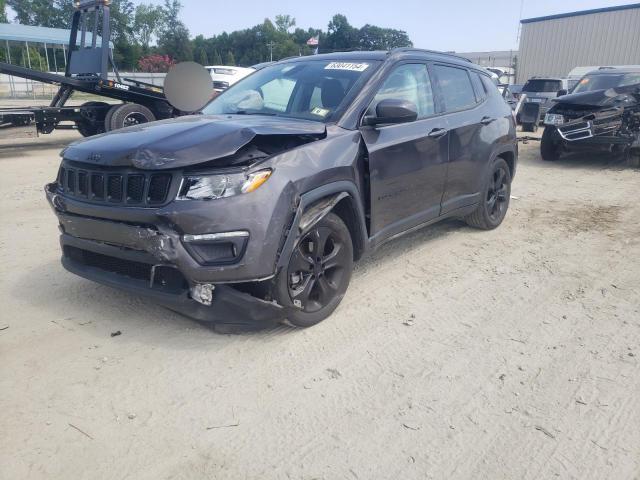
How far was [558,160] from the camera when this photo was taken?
427 inches

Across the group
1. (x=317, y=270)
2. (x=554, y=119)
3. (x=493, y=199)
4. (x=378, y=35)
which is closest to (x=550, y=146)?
(x=554, y=119)

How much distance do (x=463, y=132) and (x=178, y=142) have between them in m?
2.79

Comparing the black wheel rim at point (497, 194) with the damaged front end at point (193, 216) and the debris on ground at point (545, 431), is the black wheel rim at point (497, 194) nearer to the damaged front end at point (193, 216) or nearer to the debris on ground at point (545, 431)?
the damaged front end at point (193, 216)

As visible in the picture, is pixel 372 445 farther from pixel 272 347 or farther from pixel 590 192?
pixel 590 192

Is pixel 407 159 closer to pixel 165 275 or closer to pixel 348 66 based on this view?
pixel 348 66

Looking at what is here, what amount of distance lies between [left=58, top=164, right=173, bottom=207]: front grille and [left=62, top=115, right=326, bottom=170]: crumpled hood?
0.24ft

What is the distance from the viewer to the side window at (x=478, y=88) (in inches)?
208

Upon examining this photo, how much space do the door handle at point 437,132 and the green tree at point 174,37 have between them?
67274 millimetres

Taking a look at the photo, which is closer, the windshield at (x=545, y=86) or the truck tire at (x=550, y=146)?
the truck tire at (x=550, y=146)

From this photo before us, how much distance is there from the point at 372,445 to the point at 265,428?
0.51m

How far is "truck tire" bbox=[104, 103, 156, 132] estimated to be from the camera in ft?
33.6

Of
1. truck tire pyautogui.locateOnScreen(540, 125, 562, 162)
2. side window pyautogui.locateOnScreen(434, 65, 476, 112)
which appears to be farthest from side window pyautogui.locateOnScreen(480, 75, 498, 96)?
truck tire pyautogui.locateOnScreen(540, 125, 562, 162)

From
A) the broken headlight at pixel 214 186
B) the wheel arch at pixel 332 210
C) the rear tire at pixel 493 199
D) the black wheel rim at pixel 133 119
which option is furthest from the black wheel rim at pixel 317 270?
the black wheel rim at pixel 133 119

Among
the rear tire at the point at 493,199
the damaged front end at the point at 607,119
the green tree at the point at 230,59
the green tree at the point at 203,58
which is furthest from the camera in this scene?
the green tree at the point at 230,59
